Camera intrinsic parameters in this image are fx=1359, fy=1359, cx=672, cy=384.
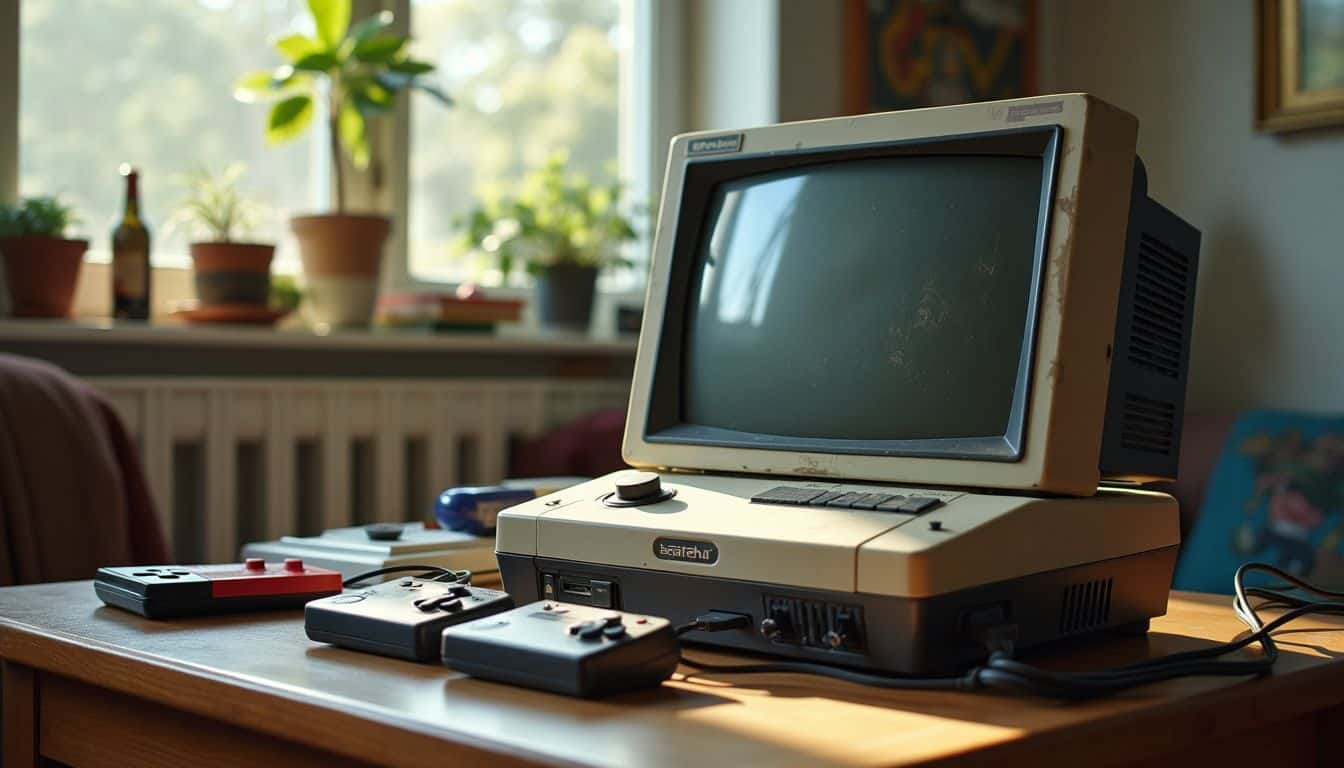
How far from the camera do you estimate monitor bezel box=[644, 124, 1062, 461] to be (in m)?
0.86

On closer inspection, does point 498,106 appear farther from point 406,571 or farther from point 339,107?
point 406,571

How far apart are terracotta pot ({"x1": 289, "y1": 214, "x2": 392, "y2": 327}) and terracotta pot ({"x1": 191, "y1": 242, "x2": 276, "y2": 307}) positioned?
0.44 ft

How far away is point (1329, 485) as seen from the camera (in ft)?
7.91

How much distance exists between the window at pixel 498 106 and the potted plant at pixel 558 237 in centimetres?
8

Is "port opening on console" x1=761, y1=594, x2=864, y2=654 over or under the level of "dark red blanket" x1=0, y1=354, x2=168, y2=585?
over

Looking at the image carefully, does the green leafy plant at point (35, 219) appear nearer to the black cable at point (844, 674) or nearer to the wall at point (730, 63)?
the wall at point (730, 63)

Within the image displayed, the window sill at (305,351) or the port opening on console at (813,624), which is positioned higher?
the window sill at (305,351)

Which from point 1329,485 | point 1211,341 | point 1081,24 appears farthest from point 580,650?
point 1081,24

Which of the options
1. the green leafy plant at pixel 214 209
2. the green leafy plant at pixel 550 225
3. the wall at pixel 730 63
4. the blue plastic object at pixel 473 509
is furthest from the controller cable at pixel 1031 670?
the wall at pixel 730 63

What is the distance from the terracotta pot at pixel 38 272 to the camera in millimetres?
2018

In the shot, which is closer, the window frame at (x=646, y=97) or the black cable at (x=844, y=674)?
the black cable at (x=844, y=674)

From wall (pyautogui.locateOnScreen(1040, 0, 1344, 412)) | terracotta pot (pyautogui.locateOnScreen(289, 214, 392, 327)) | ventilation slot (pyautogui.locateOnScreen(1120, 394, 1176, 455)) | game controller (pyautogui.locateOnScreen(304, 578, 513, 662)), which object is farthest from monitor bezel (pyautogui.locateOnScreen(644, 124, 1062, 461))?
wall (pyautogui.locateOnScreen(1040, 0, 1344, 412))

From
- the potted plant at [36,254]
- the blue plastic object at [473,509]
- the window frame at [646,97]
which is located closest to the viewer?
the blue plastic object at [473,509]

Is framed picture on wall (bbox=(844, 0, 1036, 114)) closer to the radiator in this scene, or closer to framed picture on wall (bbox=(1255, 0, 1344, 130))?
framed picture on wall (bbox=(1255, 0, 1344, 130))
